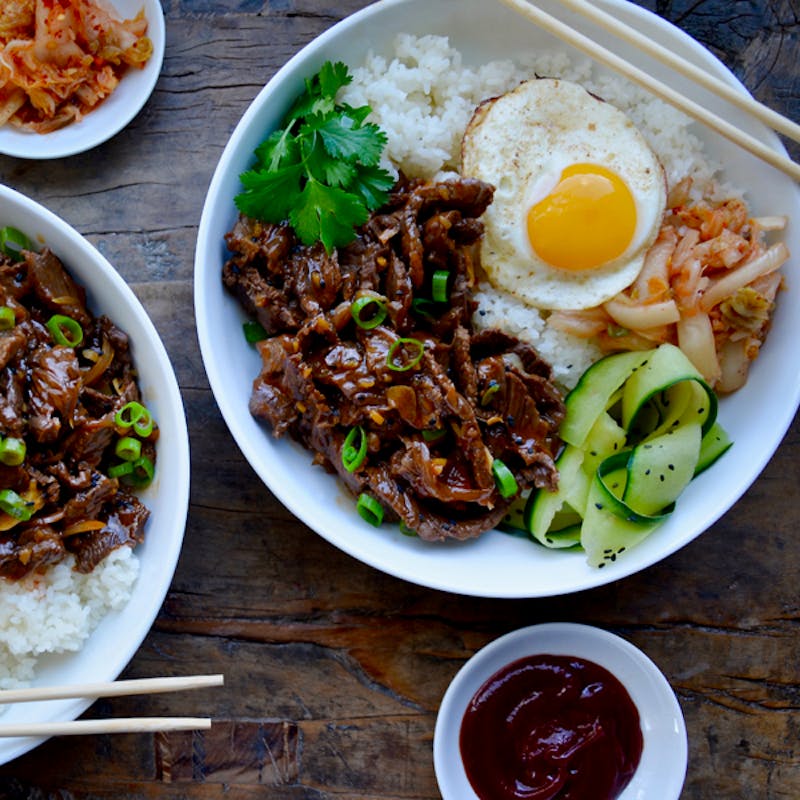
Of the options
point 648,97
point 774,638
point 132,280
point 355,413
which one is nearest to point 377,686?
point 355,413

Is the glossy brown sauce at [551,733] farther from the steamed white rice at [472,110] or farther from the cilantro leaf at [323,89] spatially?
the cilantro leaf at [323,89]

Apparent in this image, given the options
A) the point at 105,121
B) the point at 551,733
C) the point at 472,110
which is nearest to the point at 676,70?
the point at 472,110

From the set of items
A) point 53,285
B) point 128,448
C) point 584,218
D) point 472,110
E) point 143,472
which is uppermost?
point 472,110

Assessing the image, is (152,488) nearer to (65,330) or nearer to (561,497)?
(65,330)

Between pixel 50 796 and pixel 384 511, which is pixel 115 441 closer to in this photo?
pixel 384 511

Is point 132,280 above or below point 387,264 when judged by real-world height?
below

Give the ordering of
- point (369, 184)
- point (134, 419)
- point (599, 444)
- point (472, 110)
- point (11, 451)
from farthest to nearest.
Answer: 1. point (472, 110)
2. point (599, 444)
3. point (369, 184)
4. point (134, 419)
5. point (11, 451)
